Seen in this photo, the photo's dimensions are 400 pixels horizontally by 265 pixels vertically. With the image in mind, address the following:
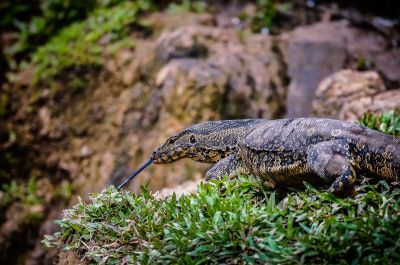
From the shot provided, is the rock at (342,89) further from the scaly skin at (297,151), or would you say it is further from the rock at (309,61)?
the scaly skin at (297,151)

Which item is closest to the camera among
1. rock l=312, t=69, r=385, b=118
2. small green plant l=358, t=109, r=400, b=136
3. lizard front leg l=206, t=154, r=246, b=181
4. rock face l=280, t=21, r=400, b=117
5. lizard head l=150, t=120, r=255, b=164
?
lizard front leg l=206, t=154, r=246, b=181

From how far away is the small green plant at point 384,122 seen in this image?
16.5 ft

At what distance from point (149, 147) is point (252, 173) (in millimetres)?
3780

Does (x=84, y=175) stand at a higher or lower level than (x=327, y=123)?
lower

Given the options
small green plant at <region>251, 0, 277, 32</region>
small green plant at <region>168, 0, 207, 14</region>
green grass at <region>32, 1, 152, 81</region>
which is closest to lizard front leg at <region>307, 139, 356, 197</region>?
small green plant at <region>251, 0, 277, 32</region>

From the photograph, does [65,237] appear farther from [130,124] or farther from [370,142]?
[130,124]

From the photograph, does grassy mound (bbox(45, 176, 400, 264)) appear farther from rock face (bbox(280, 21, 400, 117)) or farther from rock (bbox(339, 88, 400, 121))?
rock face (bbox(280, 21, 400, 117))

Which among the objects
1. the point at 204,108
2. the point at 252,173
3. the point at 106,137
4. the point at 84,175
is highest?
the point at 252,173

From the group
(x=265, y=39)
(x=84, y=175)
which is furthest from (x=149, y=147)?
(x=265, y=39)

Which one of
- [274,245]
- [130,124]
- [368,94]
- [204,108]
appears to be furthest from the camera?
[130,124]

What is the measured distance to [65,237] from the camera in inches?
164

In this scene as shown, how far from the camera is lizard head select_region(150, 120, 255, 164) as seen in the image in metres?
4.67

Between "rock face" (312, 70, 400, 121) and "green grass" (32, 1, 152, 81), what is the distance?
158 inches

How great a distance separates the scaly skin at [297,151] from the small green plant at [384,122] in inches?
55.4
